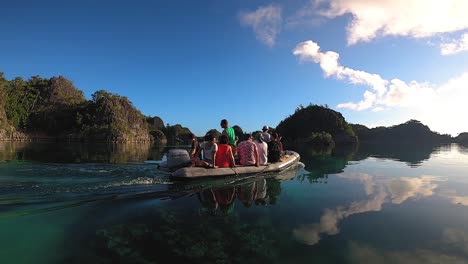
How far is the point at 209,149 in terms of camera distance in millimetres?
12055

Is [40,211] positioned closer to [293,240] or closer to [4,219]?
A: [4,219]

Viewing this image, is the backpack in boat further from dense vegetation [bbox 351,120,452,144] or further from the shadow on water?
dense vegetation [bbox 351,120,452,144]

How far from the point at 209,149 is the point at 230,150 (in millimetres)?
867

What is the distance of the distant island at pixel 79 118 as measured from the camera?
9006 cm

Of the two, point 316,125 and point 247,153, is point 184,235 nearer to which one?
point 247,153

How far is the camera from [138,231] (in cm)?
585

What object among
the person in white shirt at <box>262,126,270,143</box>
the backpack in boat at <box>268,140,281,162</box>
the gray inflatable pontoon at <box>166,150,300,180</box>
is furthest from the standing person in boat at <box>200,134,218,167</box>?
the backpack in boat at <box>268,140,281,162</box>

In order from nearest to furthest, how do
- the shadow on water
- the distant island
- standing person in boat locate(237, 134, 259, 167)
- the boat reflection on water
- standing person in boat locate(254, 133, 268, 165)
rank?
the shadow on water
the boat reflection on water
standing person in boat locate(237, 134, 259, 167)
standing person in boat locate(254, 133, 268, 165)
the distant island

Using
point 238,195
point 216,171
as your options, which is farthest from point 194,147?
point 238,195

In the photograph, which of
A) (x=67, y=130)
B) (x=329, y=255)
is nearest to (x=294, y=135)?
(x=67, y=130)

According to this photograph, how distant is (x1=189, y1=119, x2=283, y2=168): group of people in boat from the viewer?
11.4 metres

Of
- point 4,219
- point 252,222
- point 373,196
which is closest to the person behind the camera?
point 4,219

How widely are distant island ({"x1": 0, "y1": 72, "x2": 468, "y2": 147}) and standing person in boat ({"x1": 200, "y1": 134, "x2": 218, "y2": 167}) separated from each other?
72.3 metres

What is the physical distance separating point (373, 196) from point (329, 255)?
5863mm
